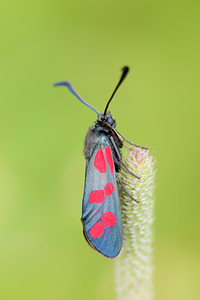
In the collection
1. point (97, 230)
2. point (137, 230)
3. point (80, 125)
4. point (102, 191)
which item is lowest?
point (97, 230)

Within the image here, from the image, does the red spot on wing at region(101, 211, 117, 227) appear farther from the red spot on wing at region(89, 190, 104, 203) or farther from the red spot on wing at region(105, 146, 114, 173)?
the red spot on wing at region(105, 146, 114, 173)

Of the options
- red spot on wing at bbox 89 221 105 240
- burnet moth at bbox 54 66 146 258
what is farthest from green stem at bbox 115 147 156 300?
red spot on wing at bbox 89 221 105 240

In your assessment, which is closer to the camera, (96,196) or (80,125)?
(96,196)

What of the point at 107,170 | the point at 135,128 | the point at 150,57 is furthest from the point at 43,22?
the point at 107,170

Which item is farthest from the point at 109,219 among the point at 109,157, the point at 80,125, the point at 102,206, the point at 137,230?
the point at 80,125

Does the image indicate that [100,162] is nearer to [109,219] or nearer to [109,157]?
[109,157]

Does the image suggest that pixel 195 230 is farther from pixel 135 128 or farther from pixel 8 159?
pixel 8 159
